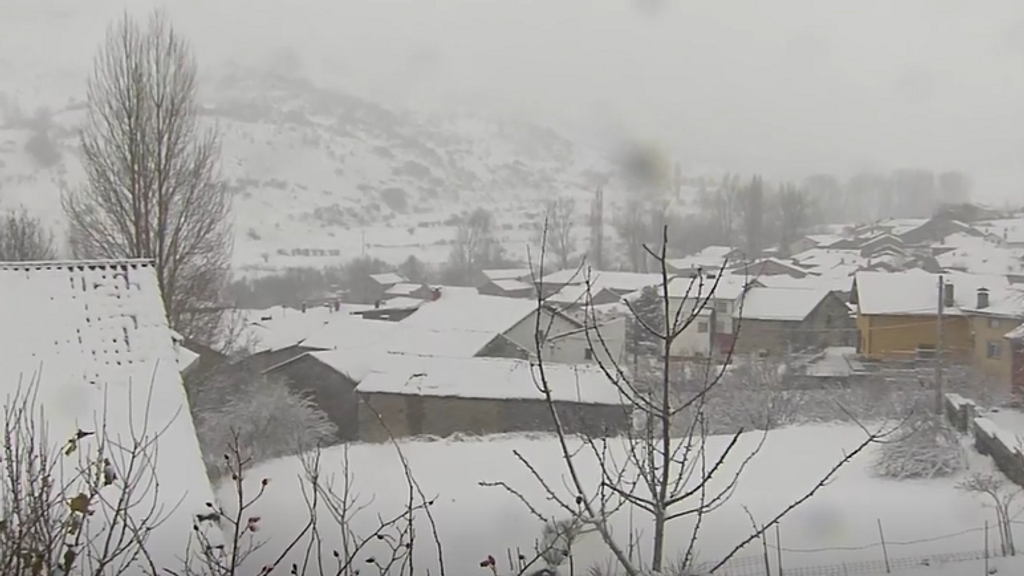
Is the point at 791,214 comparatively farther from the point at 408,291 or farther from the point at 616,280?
the point at 408,291

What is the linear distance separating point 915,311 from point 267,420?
397 centimetres

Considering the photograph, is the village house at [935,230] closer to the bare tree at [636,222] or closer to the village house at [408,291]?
the bare tree at [636,222]

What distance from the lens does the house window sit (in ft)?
16.3

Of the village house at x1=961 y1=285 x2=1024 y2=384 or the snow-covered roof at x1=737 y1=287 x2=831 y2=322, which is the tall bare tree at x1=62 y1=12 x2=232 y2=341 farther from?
the village house at x1=961 y1=285 x2=1024 y2=384

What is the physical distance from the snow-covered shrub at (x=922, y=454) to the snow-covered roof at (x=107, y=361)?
144 inches

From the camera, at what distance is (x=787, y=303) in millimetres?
5234

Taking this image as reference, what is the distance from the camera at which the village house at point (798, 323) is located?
523cm

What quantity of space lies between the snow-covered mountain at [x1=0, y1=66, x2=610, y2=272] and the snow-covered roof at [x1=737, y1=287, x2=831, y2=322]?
4.21ft

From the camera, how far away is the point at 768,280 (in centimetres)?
509

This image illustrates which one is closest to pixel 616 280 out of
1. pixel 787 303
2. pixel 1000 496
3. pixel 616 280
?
pixel 616 280

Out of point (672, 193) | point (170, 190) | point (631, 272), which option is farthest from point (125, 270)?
point (672, 193)

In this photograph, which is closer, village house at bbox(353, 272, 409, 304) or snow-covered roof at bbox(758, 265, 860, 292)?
snow-covered roof at bbox(758, 265, 860, 292)

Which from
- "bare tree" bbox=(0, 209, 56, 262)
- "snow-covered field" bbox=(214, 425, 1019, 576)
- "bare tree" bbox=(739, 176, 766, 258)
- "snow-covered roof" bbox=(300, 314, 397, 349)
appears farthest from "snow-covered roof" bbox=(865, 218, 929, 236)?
"bare tree" bbox=(0, 209, 56, 262)

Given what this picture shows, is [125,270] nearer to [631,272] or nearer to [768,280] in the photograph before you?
[631,272]
